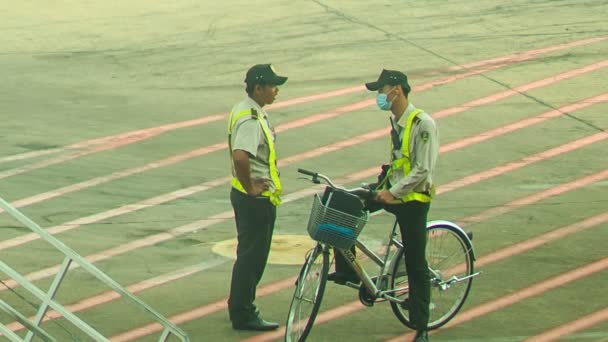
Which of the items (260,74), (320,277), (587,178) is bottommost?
(587,178)

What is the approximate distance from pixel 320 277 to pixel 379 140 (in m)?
7.34

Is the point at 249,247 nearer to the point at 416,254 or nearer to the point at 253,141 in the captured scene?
the point at 253,141

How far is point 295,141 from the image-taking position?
16422 millimetres

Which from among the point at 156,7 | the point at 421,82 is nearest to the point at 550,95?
the point at 421,82

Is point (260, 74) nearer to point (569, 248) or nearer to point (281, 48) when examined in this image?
point (569, 248)

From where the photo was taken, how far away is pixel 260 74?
977 cm

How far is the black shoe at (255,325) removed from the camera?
9.95 m

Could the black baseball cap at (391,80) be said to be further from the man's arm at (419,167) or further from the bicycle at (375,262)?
the bicycle at (375,262)

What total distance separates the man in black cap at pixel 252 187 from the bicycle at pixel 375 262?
1.48 ft

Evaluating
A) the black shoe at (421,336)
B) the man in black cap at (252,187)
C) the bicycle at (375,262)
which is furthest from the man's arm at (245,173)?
the black shoe at (421,336)

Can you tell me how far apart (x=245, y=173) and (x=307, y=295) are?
988mm

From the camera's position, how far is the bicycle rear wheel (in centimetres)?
1006

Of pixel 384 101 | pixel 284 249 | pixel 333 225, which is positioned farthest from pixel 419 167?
pixel 284 249

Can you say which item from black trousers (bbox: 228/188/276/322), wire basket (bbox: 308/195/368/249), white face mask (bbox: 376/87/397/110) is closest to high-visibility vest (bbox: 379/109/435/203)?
white face mask (bbox: 376/87/397/110)
